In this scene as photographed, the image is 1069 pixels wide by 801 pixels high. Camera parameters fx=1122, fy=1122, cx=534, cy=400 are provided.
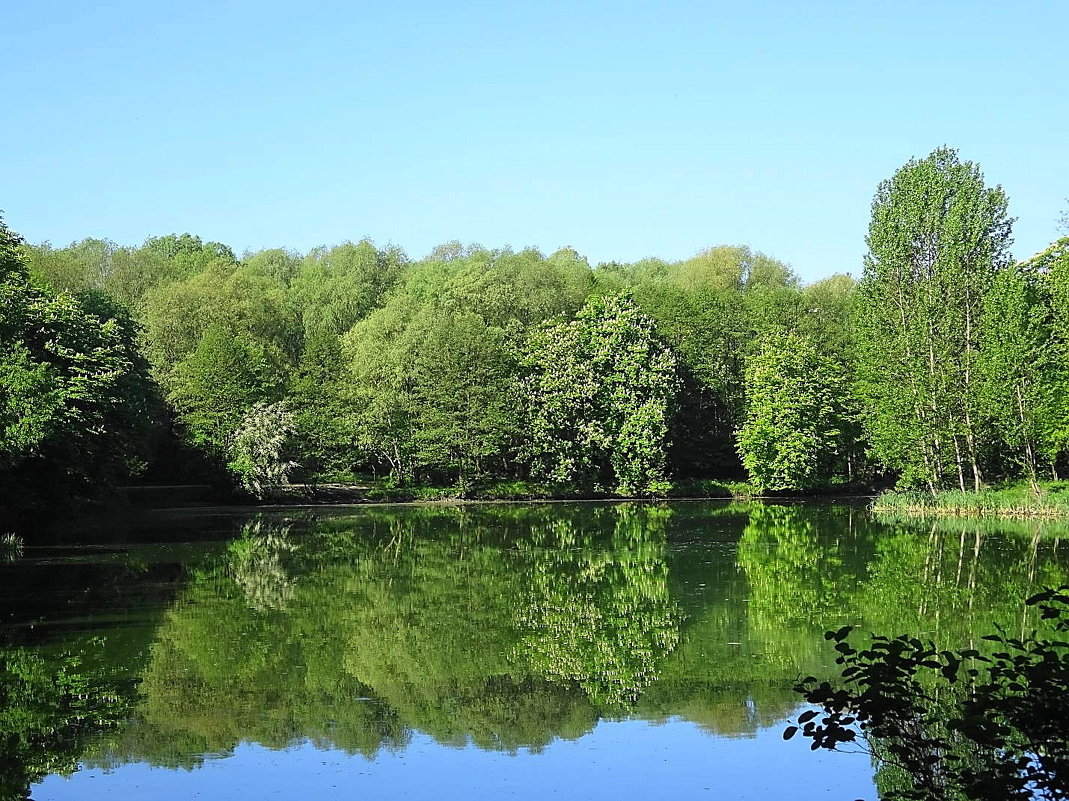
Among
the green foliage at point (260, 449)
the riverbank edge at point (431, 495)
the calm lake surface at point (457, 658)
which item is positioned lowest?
the calm lake surface at point (457, 658)

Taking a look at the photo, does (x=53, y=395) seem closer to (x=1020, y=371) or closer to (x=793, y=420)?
(x=1020, y=371)

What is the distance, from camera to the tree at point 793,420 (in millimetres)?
55281

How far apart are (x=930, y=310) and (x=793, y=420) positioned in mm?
11484

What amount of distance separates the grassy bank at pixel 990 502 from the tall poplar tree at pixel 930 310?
5.08ft

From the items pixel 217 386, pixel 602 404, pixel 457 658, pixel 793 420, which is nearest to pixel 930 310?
pixel 793 420

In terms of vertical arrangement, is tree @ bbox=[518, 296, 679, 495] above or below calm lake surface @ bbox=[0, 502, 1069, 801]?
above

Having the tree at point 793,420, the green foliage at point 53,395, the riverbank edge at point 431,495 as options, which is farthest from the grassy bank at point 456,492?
the green foliage at point 53,395

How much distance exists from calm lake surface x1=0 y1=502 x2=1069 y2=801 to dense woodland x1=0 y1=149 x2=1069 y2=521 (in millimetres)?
10106

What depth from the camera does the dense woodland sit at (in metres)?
39.7

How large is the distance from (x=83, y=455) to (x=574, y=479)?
2746cm

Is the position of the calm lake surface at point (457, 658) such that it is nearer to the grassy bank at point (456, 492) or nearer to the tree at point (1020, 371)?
the tree at point (1020, 371)

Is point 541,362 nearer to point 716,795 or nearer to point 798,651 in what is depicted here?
point 798,651

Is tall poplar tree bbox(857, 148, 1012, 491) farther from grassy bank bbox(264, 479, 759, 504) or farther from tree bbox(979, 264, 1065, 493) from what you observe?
grassy bank bbox(264, 479, 759, 504)

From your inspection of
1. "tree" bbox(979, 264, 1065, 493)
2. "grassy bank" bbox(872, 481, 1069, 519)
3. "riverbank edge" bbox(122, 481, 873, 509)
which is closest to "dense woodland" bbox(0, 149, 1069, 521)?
"tree" bbox(979, 264, 1065, 493)
